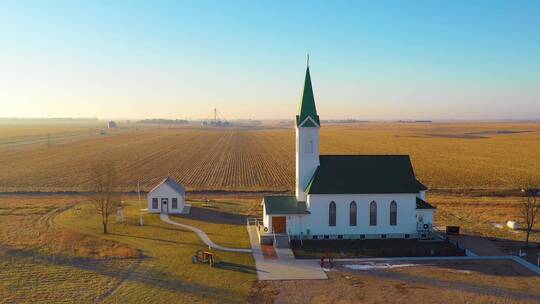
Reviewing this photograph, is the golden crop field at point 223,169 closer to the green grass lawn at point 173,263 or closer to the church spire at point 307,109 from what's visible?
the green grass lawn at point 173,263

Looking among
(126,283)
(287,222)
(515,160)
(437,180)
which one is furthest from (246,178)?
(515,160)

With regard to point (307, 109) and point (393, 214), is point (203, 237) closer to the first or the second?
point (307, 109)

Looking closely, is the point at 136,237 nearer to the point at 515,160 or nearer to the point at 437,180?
the point at 437,180

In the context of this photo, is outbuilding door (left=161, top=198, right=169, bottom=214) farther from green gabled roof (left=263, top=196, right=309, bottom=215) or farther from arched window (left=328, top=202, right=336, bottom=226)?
arched window (left=328, top=202, right=336, bottom=226)

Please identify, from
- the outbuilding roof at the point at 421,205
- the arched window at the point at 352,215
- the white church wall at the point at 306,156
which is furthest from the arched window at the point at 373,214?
the white church wall at the point at 306,156

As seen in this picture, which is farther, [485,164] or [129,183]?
[485,164]

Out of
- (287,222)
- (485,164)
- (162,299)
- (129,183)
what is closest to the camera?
(162,299)

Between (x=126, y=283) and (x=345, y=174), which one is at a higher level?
(x=345, y=174)

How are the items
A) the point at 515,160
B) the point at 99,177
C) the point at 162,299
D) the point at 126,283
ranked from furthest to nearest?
1. the point at 515,160
2. the point at 99,177
3. the point at 126,283
4. the point at 162,299
